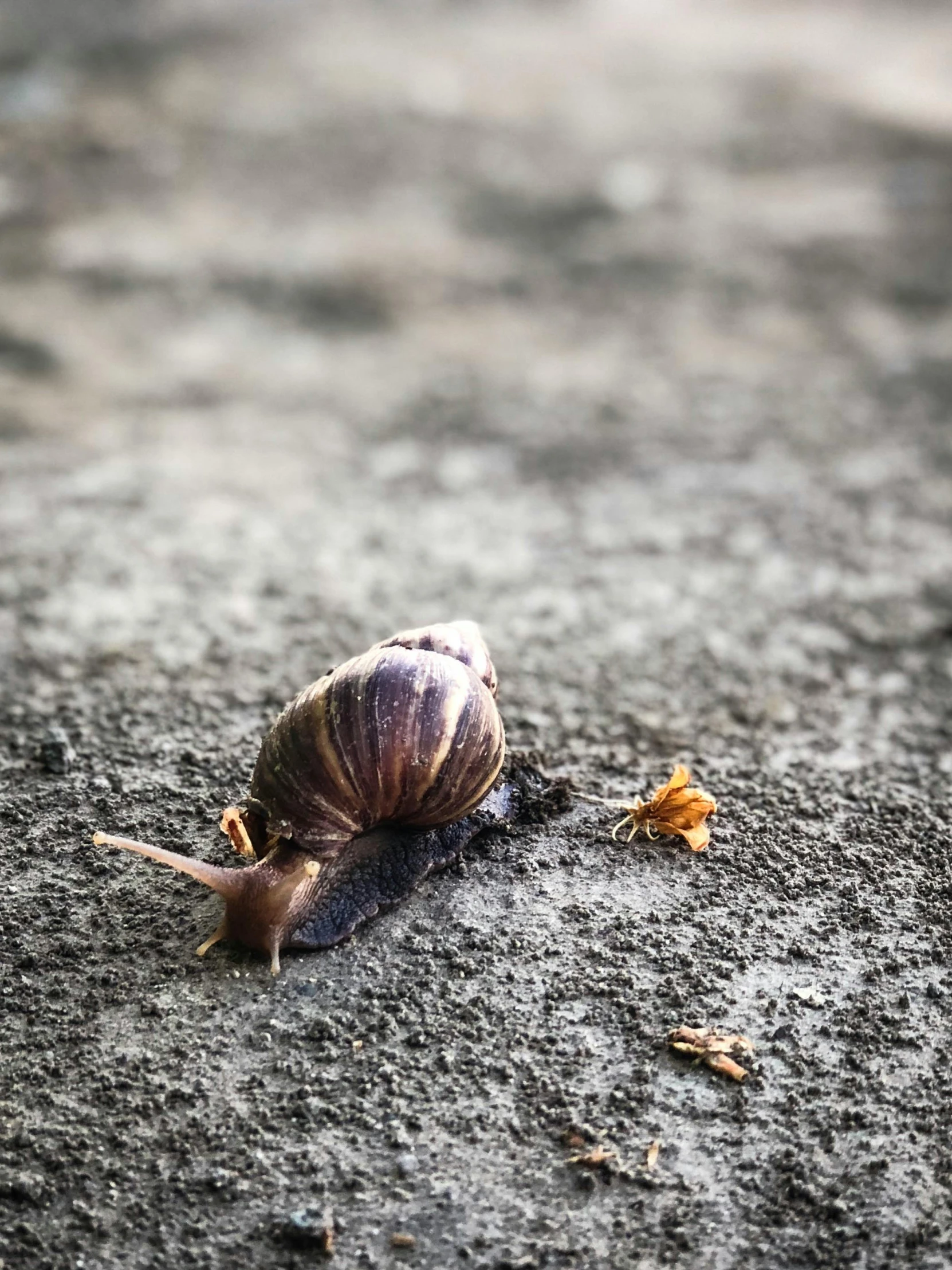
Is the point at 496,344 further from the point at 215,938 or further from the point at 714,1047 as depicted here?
the point at 714,1047

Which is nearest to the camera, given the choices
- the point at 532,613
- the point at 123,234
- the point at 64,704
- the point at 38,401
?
the point at 64,704

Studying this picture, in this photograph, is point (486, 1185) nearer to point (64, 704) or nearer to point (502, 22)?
point (64, 704)

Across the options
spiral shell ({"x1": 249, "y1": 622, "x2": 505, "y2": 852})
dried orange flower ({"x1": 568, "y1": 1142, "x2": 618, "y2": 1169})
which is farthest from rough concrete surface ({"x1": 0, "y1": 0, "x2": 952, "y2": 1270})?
spiral shell ({"x1": 249, "y1": 622, "x2": 505, "y2": 852})

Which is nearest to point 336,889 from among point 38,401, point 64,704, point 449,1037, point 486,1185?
point 449,1037

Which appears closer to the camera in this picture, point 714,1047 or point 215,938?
point 714,1047

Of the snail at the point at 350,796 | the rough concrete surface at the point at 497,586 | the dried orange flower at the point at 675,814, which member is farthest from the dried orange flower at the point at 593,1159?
the dried orange flower at the point at 675,814

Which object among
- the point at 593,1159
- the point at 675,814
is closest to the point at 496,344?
the point at 675,814

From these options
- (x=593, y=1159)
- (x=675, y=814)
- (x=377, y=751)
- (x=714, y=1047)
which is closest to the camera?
(x=593, y=1159)

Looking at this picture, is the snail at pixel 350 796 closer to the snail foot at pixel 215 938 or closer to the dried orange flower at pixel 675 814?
the snail foot at pixel 215 938

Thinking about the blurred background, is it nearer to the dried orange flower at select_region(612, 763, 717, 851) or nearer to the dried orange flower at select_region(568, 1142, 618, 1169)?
the dried orange flower at select_region(612, 763, 717, 851)
